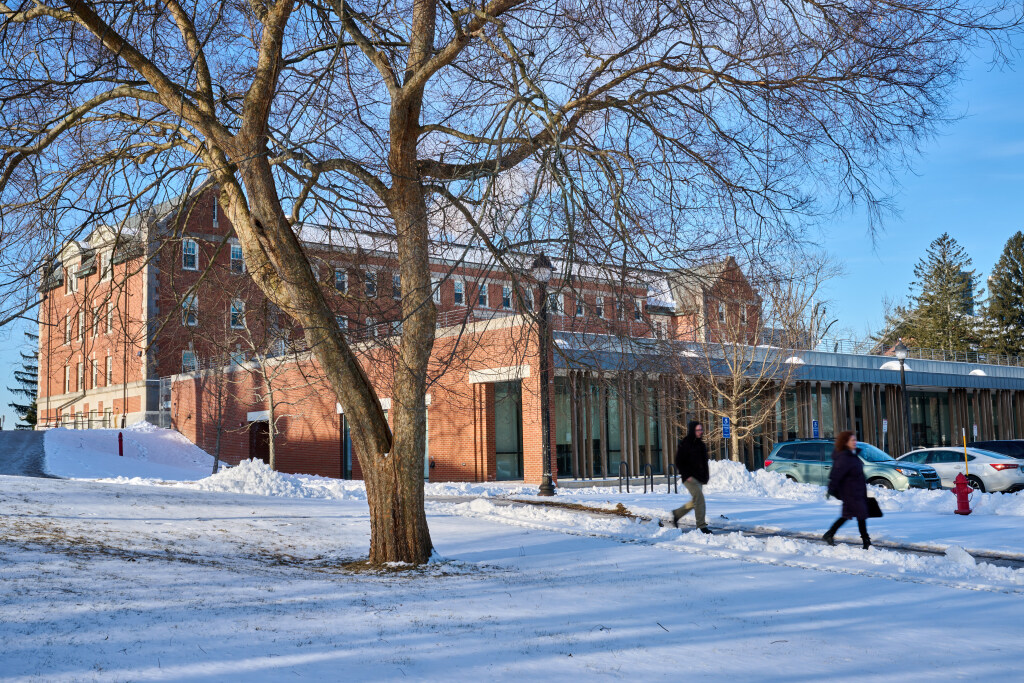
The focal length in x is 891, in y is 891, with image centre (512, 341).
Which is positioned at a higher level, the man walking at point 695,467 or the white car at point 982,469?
the man walking at point 695,467

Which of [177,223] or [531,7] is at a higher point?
[531,7]

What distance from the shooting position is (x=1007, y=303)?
7500cm

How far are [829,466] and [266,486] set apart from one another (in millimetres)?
14870

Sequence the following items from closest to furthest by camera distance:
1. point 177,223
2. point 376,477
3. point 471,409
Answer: point 376,477
point 177,223
point 471,409

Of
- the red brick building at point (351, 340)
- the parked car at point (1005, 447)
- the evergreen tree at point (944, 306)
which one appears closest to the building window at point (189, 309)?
the red brick building at point (351, 340)

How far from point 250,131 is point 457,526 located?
780 centimetres

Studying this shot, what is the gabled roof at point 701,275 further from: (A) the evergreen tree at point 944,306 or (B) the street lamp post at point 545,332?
(A) the evergreen tree at point 944,306

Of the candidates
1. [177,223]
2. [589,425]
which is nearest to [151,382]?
[589,425]

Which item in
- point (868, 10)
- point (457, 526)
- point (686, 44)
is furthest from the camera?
point (457, 526)

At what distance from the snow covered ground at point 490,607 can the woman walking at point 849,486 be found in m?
0.52

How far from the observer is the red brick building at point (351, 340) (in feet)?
36.3

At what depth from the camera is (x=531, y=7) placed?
10.3m

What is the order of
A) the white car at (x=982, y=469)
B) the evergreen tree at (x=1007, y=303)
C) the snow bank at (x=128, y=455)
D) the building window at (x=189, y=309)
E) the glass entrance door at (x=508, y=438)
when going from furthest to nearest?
the evergreen tree at (x=1007, y=303) → the snow bank at (x=128, y=455) → the glass entrance door at (x=508, y=438) → the white car at (x=982, y=469) → the building window at (x=189, y=309)

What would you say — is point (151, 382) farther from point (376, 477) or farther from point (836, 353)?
point (376, 477)
